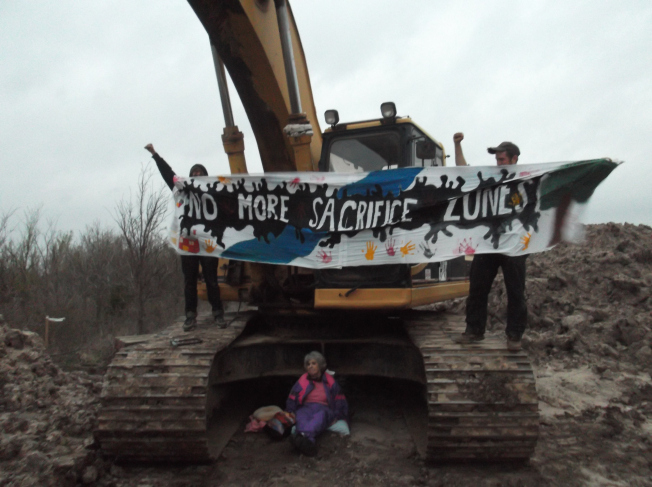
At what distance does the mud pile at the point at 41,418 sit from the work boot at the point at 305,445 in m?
1.45

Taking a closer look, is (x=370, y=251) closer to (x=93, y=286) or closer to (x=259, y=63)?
(x=259, y=63)

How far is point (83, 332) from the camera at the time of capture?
11555 mm

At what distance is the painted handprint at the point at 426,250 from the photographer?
4309 millimetres

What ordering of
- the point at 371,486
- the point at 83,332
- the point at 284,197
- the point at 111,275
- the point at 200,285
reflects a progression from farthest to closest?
the point at 111,275 < the point at 83,332 < the point at 200,285 < the point at 284,197 < the point at 371,486

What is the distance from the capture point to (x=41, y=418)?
4836 millimetres

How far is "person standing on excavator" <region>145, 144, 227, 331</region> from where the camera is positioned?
→ 485cm

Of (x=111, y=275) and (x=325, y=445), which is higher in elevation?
(x=111, y=275)

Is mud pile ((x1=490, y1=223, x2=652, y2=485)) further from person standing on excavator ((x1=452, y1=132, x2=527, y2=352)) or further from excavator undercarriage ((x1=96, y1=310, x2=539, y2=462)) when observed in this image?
person standing on excavator ((x1=452, y1=132, x2=527, y2=352))

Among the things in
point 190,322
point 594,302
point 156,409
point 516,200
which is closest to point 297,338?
point 190,322

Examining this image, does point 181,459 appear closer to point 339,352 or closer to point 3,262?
point 339,352

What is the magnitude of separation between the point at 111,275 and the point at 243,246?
1186 cm

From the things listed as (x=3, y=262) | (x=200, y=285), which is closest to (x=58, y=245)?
(x=3, y=262)

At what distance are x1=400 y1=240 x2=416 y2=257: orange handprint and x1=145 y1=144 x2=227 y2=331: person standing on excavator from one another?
1.81m

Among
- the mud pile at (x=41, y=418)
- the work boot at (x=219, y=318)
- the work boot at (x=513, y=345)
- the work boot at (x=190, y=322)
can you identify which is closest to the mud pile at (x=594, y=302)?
the work boot at (x=513, y=345)
